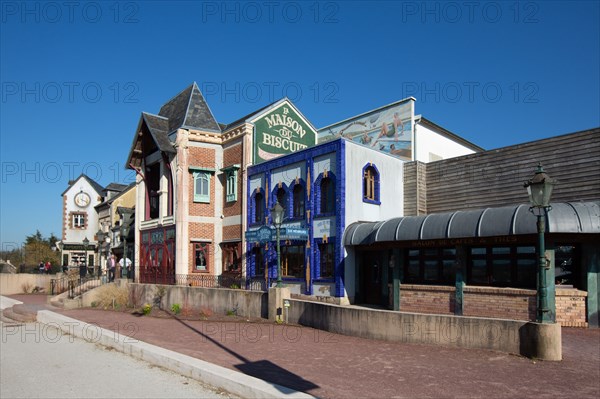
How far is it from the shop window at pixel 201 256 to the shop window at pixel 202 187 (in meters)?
2.42

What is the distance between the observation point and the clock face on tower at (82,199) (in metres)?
46.3

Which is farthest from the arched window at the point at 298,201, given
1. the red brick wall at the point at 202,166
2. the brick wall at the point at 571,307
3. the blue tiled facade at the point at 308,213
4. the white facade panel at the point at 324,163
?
the brick wall at the point at 571,307

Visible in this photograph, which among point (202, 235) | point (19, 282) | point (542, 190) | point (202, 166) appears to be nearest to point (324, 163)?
point (202, 166)

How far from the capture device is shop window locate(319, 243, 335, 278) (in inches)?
760

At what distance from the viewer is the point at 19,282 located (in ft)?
116

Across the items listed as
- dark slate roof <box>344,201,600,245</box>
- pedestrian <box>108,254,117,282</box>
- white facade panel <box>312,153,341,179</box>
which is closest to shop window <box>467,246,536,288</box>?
dark slate roof <box>344,201,600,245</box>

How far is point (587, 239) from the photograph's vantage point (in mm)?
13734

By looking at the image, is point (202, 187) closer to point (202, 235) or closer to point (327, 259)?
point (202, 235)

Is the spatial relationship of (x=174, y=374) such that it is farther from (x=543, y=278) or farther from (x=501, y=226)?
(x=501, y=226)

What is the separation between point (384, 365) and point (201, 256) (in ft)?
58.7

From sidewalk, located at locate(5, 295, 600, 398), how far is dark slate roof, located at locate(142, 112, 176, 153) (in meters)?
13.7

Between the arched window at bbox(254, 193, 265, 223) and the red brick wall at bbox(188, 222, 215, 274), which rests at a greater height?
the arched window at bbox(254, 193, 265, 223)

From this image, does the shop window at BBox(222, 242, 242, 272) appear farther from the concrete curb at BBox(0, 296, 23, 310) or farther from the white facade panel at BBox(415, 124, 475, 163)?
the concrete curb at BBox(0, 296, 23, 310)

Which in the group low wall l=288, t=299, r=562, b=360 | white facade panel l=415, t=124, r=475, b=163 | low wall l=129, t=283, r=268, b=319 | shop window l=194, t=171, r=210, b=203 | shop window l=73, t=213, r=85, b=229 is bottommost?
low wall l=129, t=283, r=268, b=319
